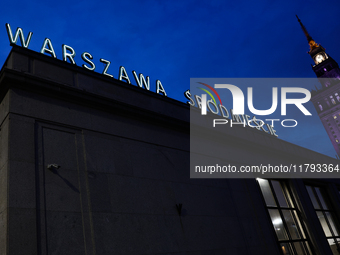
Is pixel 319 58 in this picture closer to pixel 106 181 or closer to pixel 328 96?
pixel 328 96

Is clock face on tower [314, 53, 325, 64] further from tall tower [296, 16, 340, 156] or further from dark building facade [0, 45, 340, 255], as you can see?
dark building facade [0, 45, 340, 255]

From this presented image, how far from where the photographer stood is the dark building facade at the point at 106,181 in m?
9.66

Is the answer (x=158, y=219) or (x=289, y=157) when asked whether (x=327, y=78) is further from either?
(x=158, y=219)

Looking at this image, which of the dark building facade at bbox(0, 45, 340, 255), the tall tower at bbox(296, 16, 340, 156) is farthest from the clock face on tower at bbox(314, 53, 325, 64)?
the dark building facade at bbox(0, 45, 340, 255)

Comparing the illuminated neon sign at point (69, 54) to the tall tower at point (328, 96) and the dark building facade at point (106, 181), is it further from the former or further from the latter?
the tall tower at point (328, 96)

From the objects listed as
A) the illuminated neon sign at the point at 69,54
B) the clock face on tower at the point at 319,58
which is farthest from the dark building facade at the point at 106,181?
the clock face on tower at the point at 319,58

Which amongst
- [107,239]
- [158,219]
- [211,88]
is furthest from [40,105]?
[211,88]

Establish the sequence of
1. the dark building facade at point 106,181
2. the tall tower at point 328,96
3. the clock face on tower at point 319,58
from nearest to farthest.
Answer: the dark building facade at point 106,181, the tall tower at point 328,96, the clock face on tower at point 319,58

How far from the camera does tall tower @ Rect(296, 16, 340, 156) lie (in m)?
167

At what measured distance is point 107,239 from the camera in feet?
34.3

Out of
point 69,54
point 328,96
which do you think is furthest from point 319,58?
point 69,54

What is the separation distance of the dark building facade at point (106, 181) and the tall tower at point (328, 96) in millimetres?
170958

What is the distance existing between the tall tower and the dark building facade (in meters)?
171

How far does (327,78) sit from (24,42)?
195223 mm
